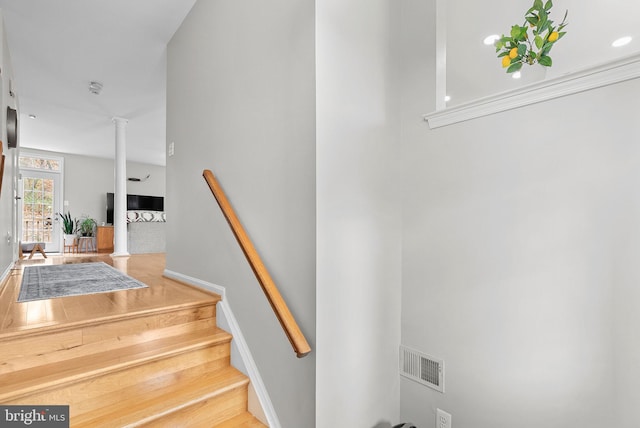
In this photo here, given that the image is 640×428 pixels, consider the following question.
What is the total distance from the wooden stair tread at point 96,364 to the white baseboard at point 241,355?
70 millimetres

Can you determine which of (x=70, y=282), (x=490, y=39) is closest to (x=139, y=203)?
(x=70, y=282)

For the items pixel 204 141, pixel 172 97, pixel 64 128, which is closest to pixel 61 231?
pixel 64 128

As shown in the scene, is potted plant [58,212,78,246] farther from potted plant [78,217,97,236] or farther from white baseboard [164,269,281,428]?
white baseboard [164,269,281,428]

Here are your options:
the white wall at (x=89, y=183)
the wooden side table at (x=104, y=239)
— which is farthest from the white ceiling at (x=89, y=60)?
the wooden side table at (x=104, y=239)

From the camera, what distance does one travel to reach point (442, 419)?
1563mm

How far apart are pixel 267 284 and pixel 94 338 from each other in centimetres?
104

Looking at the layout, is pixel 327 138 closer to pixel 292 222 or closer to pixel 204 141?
pixel 292 222

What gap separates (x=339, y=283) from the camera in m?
1.47

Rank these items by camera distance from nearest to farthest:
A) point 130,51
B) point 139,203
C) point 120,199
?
point 130,51
point 120,199
point 139,203

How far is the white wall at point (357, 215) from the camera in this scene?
142 cm

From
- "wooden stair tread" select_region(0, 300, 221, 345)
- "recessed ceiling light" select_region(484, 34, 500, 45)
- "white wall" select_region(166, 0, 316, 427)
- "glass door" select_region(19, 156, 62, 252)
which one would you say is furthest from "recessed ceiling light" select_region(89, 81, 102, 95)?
"glass door" select_region(19, 156, 62, 252)

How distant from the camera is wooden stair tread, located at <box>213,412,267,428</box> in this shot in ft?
5.28

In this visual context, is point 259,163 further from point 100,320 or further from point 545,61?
point 545,61

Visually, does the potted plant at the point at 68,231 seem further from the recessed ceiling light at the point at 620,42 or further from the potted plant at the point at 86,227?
the recessed ceiling light at the point at 620,42
